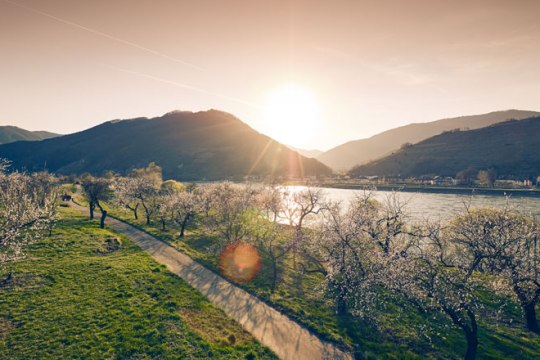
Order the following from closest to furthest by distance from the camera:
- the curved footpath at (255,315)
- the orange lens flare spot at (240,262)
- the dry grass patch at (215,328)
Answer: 1. the curved footpath at (255,315)
2. the dry grass patch at (215,328)
3. the orange lens flare spot at (240,262)

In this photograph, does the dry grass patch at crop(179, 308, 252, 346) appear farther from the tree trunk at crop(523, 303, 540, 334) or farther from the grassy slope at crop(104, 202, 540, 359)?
the tree trunk at crop(523, 303, 540, 334)

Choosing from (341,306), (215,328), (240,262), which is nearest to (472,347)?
(341,306)

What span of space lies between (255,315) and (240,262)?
16.7 metres

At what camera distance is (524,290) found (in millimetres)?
26375

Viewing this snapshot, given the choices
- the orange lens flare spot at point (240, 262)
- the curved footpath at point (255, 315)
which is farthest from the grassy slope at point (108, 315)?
the orange lens flare spot at point (240, 262)

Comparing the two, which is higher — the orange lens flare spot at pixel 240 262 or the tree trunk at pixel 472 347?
the tree trunk at pixel 472 347

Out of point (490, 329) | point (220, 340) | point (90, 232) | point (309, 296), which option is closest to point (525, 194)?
point (490, 329)

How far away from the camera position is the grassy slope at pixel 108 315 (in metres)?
20.5

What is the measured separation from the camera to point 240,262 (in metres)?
43.1

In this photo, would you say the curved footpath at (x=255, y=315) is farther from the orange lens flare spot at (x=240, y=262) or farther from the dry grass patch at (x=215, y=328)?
the orange lens flare spot at (x=240, y=262)

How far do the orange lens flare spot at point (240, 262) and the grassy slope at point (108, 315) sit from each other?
7.19 metres

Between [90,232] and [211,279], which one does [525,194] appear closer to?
[211,279]

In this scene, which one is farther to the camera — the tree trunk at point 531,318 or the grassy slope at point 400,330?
the tree trunk at point 531,318

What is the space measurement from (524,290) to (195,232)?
55.5 meters
